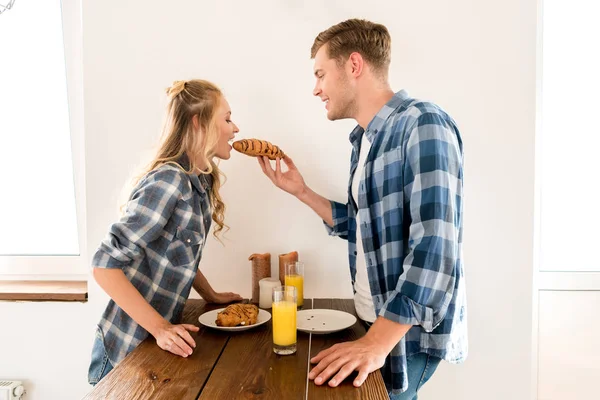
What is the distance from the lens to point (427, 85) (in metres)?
1.88

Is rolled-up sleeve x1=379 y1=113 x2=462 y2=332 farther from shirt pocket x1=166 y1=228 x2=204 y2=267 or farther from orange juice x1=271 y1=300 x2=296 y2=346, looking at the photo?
shirt pocket x1=166 y1=228 x2=204 y2=267

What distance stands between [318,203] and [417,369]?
0.66 m

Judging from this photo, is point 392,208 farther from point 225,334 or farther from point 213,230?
point 213,230

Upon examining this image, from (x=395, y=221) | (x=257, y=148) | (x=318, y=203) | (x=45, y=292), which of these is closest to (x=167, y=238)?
(x=257, y=148)

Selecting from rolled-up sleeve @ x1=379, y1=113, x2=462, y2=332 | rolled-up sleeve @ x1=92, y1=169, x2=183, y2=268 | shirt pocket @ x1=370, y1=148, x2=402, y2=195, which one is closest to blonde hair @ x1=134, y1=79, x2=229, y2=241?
rolled-up sleeve @ x1=92, y1=169, x2=183, y2=268

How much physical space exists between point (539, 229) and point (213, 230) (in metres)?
1.29

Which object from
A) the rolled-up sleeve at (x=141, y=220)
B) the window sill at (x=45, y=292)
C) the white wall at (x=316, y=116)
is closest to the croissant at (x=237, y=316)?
the rolled-up sleeve at (x=141, y=220)

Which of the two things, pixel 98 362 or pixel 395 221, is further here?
pixel 98 362

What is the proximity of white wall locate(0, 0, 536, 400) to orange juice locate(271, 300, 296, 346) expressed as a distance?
690 millimetres

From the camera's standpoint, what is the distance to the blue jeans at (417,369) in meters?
1.33

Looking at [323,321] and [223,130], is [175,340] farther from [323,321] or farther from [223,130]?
[223,130]

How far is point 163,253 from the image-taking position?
149cm

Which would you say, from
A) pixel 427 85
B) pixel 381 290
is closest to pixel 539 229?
pixel 427 85

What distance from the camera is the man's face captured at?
1525 millimetres
